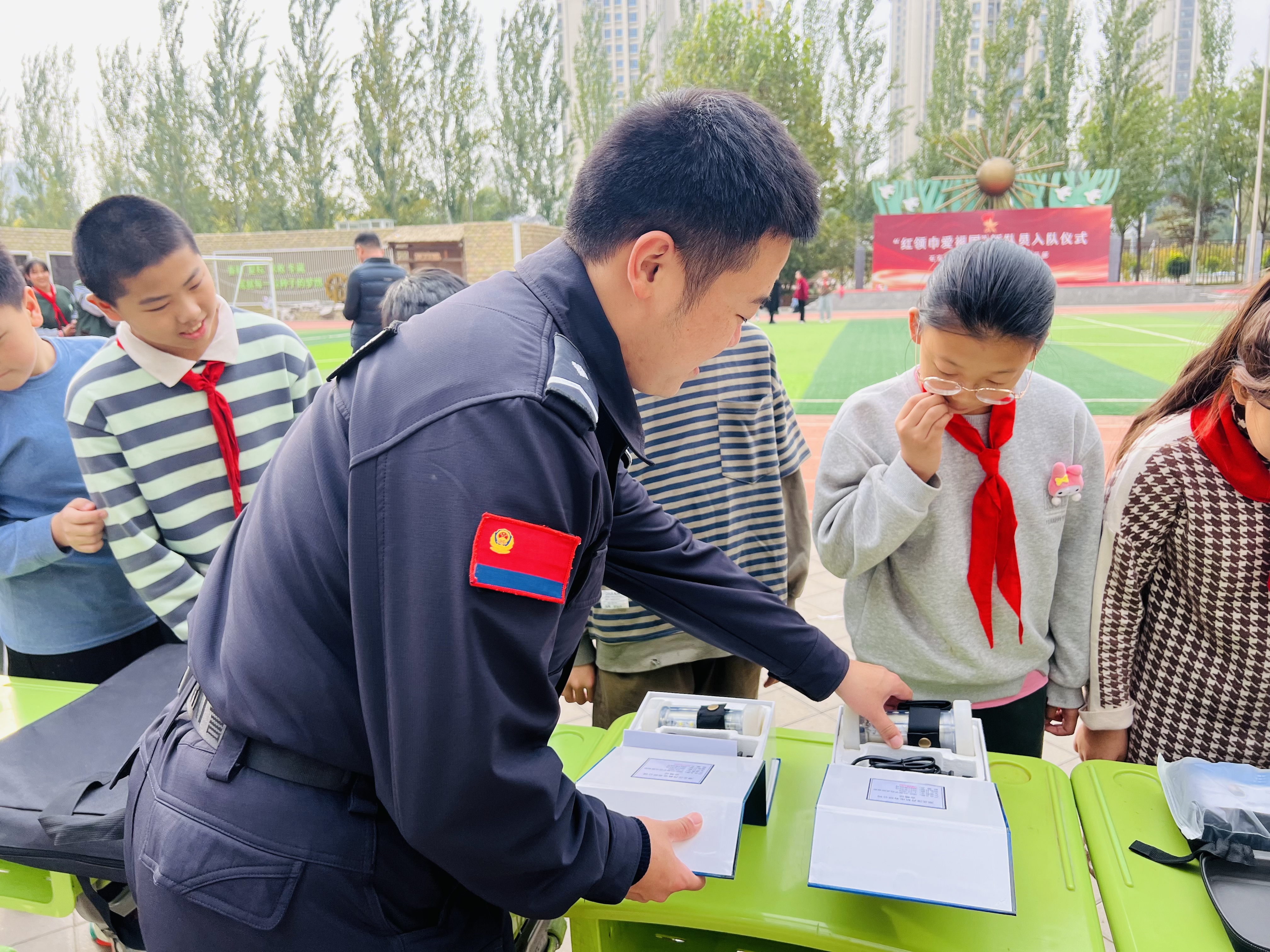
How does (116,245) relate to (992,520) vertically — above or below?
above

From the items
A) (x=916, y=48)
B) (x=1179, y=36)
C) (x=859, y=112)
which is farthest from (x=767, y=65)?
(x=916, y=48)

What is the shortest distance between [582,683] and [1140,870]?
1218mm

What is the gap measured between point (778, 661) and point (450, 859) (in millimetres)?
639

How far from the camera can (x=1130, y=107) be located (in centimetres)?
2916

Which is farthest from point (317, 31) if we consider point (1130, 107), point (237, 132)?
point (1130, 107)

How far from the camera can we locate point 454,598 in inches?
28.0

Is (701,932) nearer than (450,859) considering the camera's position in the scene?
No

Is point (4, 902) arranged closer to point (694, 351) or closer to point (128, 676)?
point (128, 676)

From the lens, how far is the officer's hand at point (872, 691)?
1242 mm

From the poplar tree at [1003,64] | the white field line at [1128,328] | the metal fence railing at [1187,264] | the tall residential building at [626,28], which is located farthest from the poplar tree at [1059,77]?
the tall residential building at [626,28]

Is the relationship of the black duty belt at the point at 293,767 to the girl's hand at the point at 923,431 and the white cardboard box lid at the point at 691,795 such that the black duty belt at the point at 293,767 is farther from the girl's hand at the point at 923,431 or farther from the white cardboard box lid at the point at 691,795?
the girl's hand at the point at 923,431

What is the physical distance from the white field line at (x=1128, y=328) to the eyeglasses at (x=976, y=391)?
1257cm

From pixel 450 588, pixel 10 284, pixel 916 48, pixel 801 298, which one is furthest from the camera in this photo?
pixel 916 48

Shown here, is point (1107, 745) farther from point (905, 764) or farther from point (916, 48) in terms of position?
point (916, 48)
